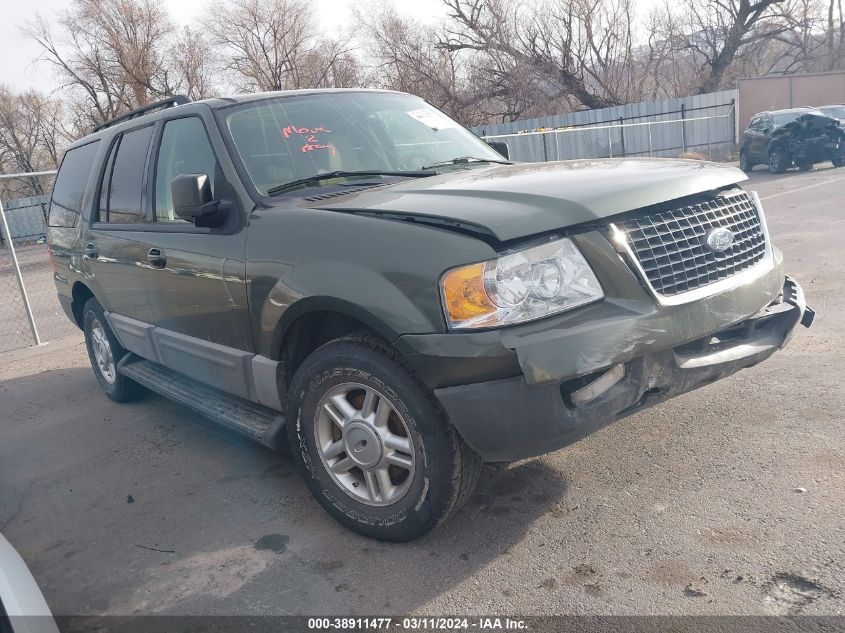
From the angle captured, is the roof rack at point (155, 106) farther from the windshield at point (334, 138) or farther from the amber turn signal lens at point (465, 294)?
the amber turn signal lens at point (465, 294)

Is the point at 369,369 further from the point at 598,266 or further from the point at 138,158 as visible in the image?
the point at 138,158

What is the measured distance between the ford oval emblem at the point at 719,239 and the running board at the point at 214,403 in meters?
2.02

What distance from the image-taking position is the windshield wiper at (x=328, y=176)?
3640 mm

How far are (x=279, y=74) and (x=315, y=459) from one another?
111ft

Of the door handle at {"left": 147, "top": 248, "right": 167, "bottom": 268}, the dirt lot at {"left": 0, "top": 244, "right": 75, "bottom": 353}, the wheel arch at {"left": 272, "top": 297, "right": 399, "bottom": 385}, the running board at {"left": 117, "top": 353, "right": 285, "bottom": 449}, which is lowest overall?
the dirt lot at {"left": 0, "top": 244, "right": 75, "bottom": 353}

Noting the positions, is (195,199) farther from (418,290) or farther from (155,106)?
(155,106)

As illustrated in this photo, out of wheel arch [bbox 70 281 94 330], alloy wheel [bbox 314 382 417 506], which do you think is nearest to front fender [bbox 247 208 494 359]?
alloy wheel [bbox 314 382 417 506]

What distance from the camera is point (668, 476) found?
339 centimetres

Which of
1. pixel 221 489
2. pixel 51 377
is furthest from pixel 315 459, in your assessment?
pixel 51 377

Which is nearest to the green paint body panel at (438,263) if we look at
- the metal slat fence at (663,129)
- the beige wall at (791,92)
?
the metal slat fence at (663,129)

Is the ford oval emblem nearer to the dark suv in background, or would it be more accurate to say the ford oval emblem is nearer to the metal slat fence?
the dark suv in background

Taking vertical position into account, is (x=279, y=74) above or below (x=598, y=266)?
above

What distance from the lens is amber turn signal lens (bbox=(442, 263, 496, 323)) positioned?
8.70 ft

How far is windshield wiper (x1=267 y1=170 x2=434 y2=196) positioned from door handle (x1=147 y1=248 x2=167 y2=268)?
0.90 metres
